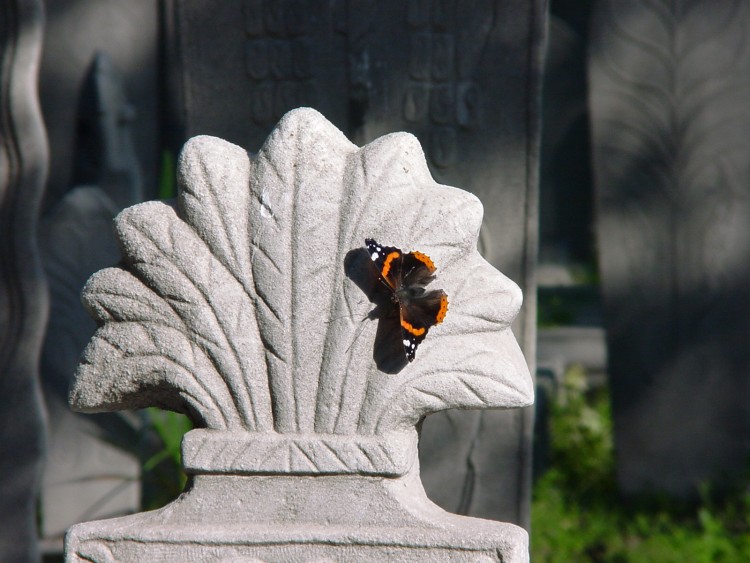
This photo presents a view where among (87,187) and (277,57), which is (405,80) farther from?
(87,187)

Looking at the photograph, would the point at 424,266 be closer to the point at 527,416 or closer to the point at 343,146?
the point at 343,146

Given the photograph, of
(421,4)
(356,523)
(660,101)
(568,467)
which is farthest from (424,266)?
(568,467)

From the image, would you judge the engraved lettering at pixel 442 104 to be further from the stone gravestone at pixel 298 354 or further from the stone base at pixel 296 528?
the stone base at pixel 296 528

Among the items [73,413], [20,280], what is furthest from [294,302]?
[73,413]

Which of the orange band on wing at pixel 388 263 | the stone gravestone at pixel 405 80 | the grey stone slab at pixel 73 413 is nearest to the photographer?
the orange band on wing at pixel 388 263

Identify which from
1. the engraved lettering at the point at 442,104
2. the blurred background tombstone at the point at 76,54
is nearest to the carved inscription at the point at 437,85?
the engraved lettering at the point at 442,104

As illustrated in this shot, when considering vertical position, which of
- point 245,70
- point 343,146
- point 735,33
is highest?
point 735,33

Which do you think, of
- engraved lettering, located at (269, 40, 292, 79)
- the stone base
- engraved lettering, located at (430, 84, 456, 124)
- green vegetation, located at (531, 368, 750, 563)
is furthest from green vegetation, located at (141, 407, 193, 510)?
the stone base
